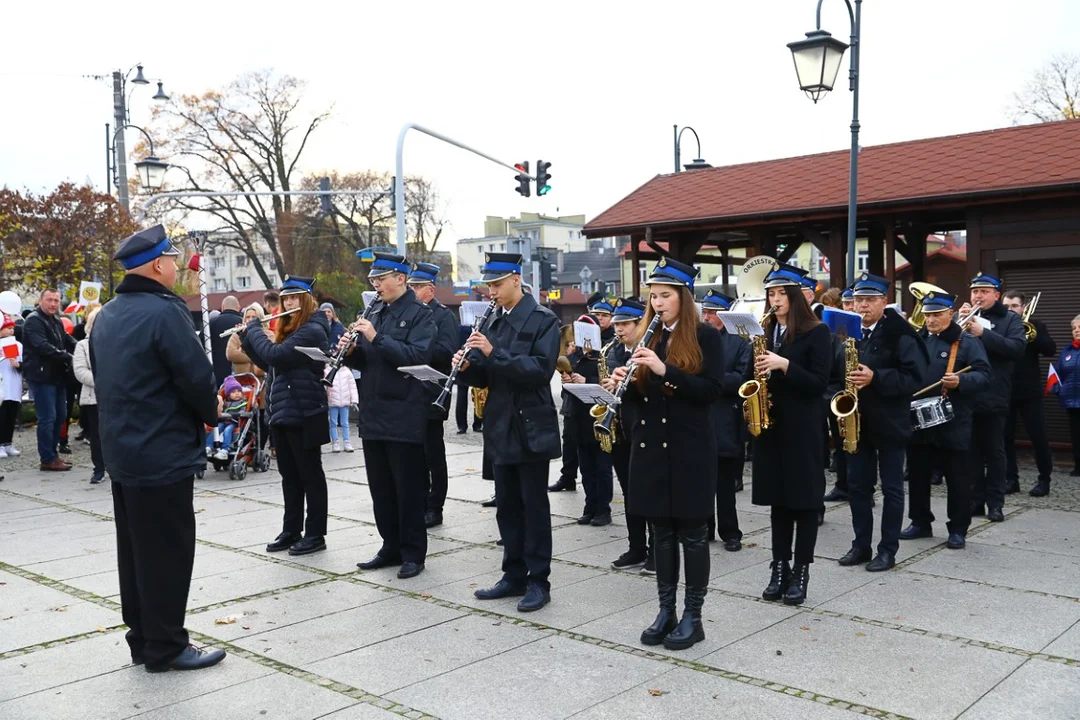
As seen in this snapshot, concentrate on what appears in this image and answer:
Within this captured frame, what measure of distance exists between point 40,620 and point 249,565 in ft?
5.33

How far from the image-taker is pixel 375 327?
24.9 ft

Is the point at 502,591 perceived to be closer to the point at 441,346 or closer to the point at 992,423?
the point at 441,346

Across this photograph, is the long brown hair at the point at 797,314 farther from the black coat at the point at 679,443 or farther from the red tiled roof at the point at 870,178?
the red tiled roof at the point at 870,178

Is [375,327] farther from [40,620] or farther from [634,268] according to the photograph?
[634,268]

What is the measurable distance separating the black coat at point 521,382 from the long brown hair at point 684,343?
3.07 feet

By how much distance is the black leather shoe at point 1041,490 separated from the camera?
10148 millimetres

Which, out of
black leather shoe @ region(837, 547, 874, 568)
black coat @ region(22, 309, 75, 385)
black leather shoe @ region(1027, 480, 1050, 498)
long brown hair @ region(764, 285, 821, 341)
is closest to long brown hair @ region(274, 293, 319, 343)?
long brown hair @ region(764, 285, 821, 341)

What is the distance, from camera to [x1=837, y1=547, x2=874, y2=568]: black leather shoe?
24.2 feet

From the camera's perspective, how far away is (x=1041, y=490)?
10.1 m

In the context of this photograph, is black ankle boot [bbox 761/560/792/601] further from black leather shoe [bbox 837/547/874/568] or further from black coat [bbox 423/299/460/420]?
black coat [bbox 423/299/460/420]

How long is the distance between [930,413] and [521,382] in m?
3.50

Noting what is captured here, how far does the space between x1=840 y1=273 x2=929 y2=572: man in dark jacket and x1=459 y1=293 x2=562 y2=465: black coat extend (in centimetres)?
234

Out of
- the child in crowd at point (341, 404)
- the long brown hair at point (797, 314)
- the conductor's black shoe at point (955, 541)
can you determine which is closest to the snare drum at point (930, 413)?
the conductor's black shoe at point (955, 541)

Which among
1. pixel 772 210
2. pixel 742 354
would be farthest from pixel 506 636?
pixel 772 210
